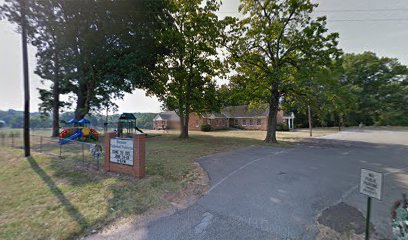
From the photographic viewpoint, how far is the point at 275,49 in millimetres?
16391

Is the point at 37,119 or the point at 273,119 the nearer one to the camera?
the point at 273,119

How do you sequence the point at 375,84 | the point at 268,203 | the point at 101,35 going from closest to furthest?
the point at 268,203
the point at 101,35
the point at 375,84

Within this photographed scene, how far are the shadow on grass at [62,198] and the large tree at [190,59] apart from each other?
1231 cm

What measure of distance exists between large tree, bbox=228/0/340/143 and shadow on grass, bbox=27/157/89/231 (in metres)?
13.8

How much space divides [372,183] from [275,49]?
15.6m

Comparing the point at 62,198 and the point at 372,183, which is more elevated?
the point at 372,183

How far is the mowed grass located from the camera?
3986mm

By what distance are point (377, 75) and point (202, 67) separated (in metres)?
43.6

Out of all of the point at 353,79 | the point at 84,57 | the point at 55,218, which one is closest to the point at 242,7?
the point at 84,57

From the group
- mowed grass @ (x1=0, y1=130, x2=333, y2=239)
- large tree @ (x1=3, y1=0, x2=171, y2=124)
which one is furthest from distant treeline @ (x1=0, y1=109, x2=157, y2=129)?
mowed grass @ (x1=0, y1=130, x2=333, y2=239)

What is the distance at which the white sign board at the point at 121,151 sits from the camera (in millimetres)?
6871

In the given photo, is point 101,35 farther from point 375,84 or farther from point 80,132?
point 375,84

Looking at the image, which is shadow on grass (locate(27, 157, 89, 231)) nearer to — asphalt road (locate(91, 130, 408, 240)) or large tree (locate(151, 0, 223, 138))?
asphalt road (locate(91, 130, 408, 240))

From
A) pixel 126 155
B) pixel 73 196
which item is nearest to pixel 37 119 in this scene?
pixel 126 155
